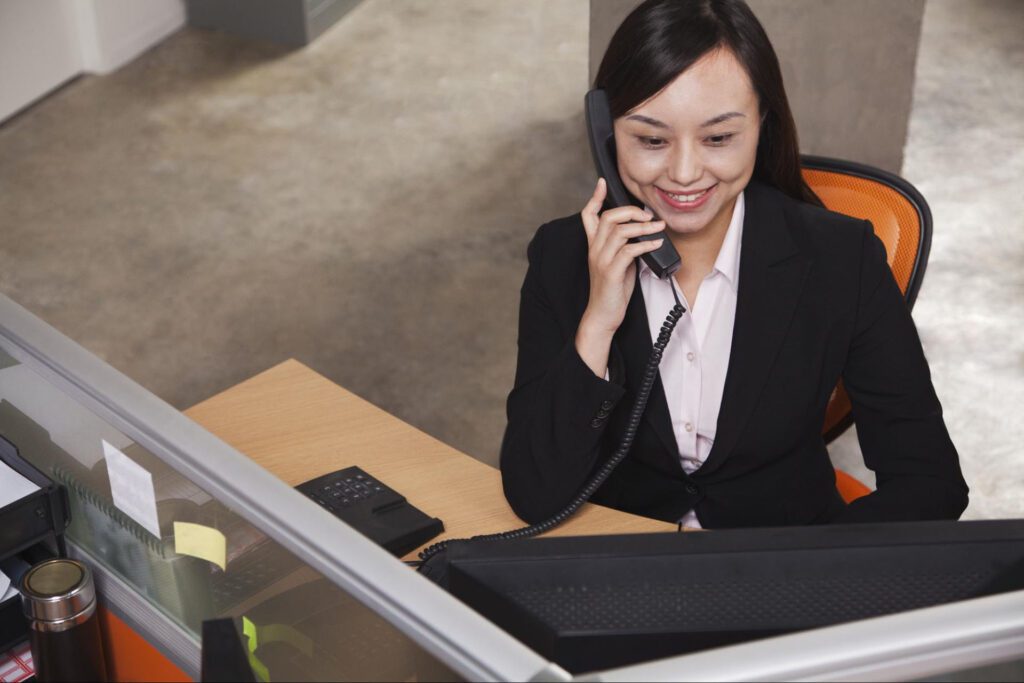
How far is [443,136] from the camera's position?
4453 millimetres

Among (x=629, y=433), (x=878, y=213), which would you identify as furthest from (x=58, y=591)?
(x=878, y=213)

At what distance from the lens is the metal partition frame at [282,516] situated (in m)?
0.97

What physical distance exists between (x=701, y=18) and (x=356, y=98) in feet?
10.3

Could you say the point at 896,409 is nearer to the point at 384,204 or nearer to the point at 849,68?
the point at 849,68

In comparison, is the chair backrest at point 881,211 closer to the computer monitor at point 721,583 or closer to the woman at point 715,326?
the woman at point 715,326

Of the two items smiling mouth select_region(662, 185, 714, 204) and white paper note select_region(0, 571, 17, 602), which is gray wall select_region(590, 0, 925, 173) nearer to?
smiling mouth select_region(662, 185, 714, 204)

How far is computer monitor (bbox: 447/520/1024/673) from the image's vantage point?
115 centimetres

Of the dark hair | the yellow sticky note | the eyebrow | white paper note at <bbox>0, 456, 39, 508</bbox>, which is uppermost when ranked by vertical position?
the dark hair

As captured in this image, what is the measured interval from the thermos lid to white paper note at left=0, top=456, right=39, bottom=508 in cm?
9

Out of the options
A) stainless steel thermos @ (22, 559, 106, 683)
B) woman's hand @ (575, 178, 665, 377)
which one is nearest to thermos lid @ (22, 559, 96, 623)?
stainless steel thermos @ (22, 559, 106, 683)

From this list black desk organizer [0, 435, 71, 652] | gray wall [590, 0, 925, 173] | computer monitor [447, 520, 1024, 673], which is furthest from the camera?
gray wall [590, 0, 925, 173]

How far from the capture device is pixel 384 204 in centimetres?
409

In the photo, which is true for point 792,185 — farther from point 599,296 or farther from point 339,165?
point 339,165

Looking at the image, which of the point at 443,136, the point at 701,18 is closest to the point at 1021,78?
the point at 443,136
